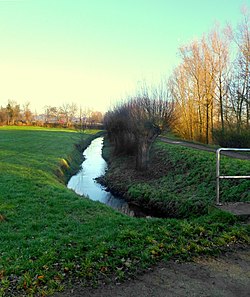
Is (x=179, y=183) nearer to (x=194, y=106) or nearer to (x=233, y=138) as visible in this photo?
(x=233, y=138)

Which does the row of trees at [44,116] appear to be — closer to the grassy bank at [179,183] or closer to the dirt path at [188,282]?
the grassy bank at [179,183]

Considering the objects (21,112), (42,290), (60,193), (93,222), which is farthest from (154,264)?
(21,112)

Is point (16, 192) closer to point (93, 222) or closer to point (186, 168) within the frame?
point (93, 222)

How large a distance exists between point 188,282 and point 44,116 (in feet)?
314

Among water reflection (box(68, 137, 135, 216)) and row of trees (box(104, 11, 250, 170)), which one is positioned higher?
row of trees (box(104, 11, 250, 170))

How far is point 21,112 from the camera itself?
289ft

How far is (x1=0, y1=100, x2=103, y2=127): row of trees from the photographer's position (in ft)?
267

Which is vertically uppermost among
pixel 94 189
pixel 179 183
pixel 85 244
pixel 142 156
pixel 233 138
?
pixel 233 138

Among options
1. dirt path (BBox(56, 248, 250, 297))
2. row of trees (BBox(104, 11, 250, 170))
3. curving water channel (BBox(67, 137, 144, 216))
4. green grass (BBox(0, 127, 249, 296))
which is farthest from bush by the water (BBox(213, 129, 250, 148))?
dirt path (BBox(56, 248, 250, 297))

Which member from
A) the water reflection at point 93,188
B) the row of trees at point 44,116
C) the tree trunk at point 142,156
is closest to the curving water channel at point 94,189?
the water reflection at point 93,188

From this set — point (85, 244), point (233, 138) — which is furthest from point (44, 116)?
point (85, 244)

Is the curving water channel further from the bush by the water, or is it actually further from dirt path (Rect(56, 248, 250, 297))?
the bush by the water

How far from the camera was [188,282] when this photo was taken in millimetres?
3969

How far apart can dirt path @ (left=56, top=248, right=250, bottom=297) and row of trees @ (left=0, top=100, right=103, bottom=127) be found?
69.9 metres
